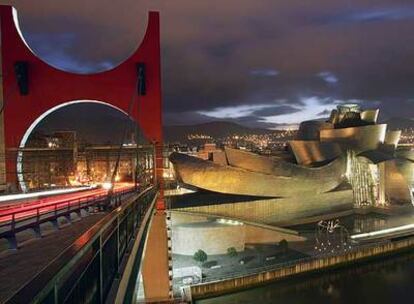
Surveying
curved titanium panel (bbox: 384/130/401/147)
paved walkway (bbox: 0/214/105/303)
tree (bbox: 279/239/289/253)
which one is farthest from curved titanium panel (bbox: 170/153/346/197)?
paved walkway (bbox: 0/214/105/303)

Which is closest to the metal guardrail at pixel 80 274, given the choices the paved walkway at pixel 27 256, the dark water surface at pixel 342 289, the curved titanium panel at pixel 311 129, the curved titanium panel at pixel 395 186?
the paved walkway at pixel 27 256

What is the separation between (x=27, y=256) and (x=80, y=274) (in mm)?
1749

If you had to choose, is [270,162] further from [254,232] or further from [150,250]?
[150,250]

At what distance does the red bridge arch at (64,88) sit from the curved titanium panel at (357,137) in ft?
53.0

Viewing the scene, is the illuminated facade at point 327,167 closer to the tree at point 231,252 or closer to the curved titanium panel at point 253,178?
the curved titanium panel at point 253,178

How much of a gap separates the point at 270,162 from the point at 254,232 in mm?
4202

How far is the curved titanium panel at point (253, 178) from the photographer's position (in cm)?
1700

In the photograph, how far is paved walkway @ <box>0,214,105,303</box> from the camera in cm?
205

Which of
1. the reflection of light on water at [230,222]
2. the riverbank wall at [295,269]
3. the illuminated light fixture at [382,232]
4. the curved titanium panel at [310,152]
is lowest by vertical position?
the riverbank wall at [295,269]

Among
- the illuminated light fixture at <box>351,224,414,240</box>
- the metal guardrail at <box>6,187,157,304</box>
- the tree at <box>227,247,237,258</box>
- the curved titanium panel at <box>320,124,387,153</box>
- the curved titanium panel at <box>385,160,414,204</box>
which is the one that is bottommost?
the tree at <box>227,247,237,258</box>

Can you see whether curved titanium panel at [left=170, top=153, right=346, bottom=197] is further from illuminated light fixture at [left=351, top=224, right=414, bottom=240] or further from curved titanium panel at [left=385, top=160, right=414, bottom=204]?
illuminated light fixture at [left=351, top=224, right=414, bottom=240]

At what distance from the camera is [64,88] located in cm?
1102

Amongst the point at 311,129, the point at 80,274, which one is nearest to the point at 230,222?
the point at 311,129

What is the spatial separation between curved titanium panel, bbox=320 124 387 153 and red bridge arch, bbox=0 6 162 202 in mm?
16144
